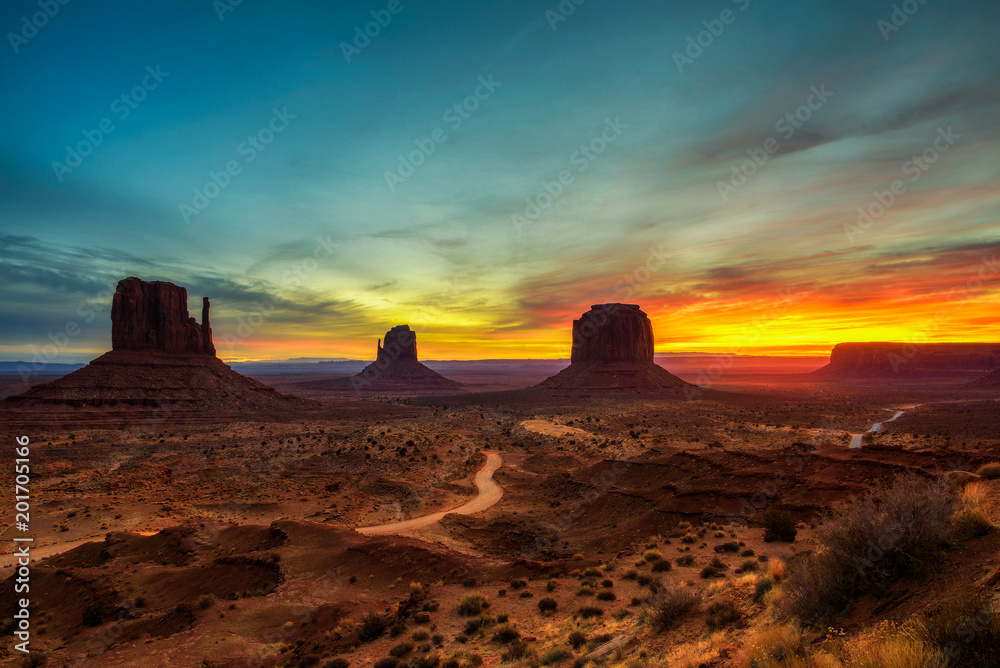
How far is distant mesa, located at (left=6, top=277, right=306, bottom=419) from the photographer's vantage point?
66.0 metres

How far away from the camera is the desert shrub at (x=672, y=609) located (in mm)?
9602

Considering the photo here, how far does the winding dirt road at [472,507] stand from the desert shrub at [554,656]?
13.7 meters

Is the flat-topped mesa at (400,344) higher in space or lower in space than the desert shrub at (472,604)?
higher

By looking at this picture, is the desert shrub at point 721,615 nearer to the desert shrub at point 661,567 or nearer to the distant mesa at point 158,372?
the desert shrub at point 661,567

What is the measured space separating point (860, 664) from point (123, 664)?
16.2 m

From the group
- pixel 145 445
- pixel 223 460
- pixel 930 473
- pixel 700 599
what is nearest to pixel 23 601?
pixel 700 599

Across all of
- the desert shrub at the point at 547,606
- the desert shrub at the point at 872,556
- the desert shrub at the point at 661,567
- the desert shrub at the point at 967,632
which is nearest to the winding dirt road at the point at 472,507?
the desert shrub at the point at 547,606

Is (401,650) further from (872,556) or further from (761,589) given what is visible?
(872,556)

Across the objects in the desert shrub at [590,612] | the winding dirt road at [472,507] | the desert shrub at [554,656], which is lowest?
the winding dirt road at [472,507]

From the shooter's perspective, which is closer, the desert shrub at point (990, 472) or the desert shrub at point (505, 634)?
the desert shrub at point (505, 634)

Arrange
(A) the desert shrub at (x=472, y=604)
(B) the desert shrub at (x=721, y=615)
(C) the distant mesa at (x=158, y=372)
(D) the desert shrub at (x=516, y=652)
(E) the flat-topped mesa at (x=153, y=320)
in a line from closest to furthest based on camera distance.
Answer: (B) the desert shrub at (x=721, y=615) → (D) the desert shrub at (x=516, y=652) → (A) the desert shrub at (x=472, y=604) → (C) the distant mesa at (x=158, y=372) → (E) the flat-topped mesa at (x=153, y=320)

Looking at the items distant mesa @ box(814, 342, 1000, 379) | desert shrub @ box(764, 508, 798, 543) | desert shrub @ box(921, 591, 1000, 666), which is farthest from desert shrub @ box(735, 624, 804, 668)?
distant mesa @ box(814, 342, 1000, 379)

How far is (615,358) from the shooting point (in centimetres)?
11606

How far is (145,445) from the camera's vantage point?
47.9m
